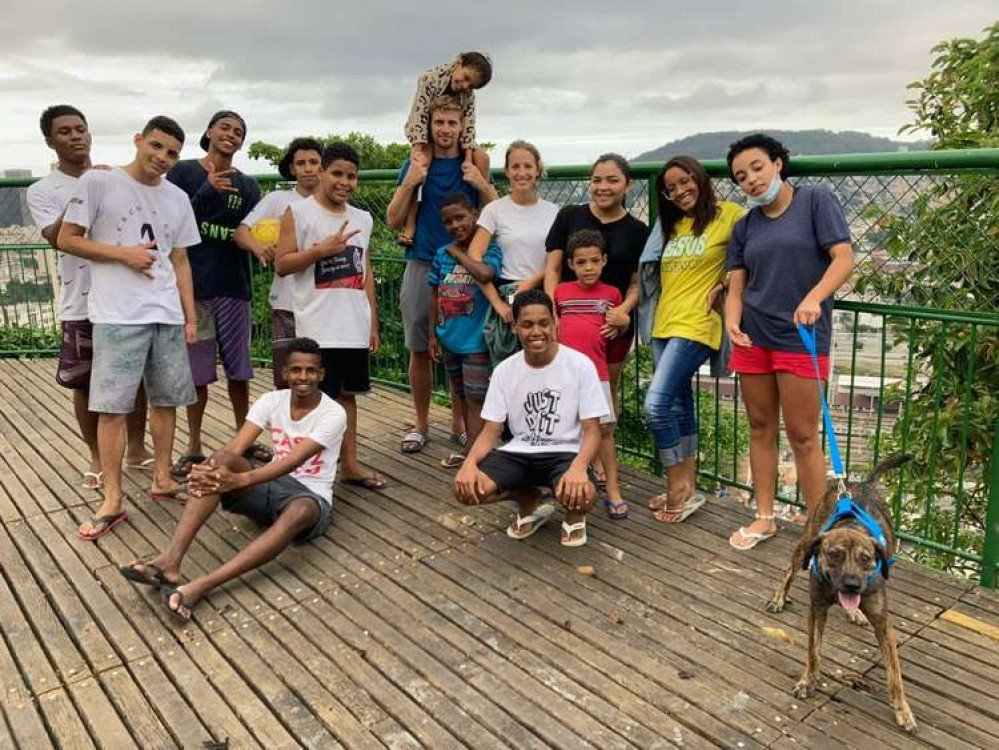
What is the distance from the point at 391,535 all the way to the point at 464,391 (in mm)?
1020

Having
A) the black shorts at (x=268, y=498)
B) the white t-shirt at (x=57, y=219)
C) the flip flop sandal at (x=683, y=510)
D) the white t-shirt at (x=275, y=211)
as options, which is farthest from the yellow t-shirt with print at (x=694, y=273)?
the white t-shirt at (x=57, y=219)

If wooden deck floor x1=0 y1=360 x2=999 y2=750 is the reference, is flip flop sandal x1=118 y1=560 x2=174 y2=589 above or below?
above

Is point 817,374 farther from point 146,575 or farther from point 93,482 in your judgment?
point 93,482

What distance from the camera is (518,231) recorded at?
13.8ft

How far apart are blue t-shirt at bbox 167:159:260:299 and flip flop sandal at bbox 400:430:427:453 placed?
142cm

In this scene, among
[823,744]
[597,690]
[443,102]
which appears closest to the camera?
[823,744]

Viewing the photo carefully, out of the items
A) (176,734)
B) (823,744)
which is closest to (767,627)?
(823,744)

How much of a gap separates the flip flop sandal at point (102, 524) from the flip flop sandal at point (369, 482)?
1191 mm

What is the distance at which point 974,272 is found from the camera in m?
3.18

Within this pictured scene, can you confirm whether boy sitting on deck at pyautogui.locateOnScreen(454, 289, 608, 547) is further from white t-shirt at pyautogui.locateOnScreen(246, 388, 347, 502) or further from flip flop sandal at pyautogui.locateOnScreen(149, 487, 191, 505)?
flip flop sandal at pyautogui.locateOnScreen(149, 487, 191, 505)

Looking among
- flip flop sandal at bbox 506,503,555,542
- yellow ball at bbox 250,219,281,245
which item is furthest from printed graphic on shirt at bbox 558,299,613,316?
yellow ball at bbox 250,219,281,245

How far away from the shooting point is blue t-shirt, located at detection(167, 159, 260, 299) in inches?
175

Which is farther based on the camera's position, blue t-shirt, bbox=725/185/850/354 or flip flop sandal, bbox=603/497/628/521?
flip flop sandal, bbox=603/497/628/521

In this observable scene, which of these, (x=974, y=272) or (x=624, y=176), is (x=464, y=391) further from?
(x=974, y=272)
